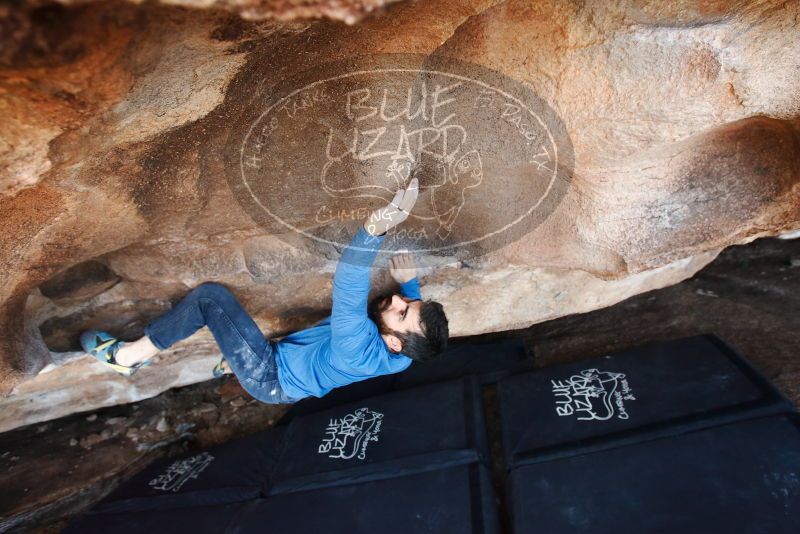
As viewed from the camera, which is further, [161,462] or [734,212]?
[161,462]

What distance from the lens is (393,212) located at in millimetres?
1387

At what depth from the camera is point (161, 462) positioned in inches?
86.6

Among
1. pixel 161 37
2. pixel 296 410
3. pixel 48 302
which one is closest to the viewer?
pixel 161 37

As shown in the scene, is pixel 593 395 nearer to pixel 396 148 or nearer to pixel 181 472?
pixel 396 148

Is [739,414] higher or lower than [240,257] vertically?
lower

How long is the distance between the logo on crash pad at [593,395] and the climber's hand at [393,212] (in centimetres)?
105

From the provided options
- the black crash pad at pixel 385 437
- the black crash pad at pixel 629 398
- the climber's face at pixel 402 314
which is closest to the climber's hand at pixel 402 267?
the climber's face at pixel 402 314

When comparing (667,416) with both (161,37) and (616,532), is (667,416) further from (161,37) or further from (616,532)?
(161,37)

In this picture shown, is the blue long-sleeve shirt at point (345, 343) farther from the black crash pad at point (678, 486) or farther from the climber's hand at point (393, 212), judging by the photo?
the black crash pad at point (678, 486)

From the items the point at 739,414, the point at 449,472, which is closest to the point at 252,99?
the point at 449,472

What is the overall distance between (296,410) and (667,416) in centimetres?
155

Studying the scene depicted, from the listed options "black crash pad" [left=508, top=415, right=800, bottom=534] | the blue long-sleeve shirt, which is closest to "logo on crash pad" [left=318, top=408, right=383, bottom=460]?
the blue long-sleeve shirt

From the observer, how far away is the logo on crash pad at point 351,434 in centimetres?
198

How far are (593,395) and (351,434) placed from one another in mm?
941
